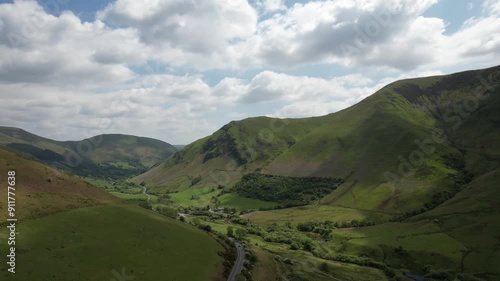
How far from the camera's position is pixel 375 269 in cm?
16025

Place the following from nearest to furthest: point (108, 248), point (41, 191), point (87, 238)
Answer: point (108, 248) < point (87, 238) < point (41, 191)

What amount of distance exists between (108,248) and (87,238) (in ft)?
17.6

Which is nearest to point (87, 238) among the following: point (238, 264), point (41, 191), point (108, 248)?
point (108, 248)

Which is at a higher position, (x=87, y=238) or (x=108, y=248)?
(x=87, y=238)

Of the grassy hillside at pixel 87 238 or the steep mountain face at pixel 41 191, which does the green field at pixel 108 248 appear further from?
the steep mountain face at pixel 41 191

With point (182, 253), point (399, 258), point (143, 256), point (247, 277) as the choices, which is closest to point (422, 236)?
point (399, 258)

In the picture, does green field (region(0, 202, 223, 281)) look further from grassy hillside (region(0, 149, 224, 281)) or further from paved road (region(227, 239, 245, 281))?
paved road (region(227, 239, 245, 281))

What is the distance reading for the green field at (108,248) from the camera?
217 feet

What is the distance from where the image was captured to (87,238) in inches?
3123

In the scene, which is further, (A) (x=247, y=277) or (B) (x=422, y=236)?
(B) (x=422, y=236)

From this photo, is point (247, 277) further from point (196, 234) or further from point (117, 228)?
point (117, 228)

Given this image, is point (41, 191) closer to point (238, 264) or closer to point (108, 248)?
point (108, 248)

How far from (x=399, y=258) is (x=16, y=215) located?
166m

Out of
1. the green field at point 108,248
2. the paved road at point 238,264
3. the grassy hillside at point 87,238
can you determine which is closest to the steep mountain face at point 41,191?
the grassy hillside at point 87,238
